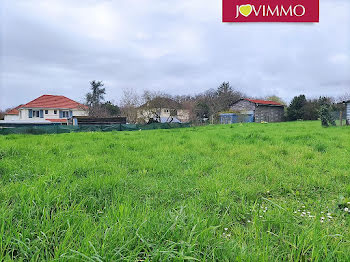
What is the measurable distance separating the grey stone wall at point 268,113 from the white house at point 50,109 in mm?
31600

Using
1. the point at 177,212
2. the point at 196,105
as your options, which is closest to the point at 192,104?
the point at 196,105

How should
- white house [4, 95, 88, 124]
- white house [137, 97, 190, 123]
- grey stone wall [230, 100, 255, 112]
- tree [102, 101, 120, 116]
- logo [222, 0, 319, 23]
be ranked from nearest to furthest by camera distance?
logo [222, 0, 319, 23], white house [137, 97, 190, 123], tree [102, 101, 120, 116], white house [4, 95, 88, 124], grey stone wall [230, 100, 255, 112]

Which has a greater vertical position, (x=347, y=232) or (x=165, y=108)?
(x=165, y=108)

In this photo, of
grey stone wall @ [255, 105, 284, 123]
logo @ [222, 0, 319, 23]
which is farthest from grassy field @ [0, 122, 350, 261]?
grey stone wall @ [255, 105, 284, 123]

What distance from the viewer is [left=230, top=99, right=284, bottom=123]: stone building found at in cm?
3709

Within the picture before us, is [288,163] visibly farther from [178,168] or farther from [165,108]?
[165,108]

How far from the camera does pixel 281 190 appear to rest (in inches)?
103

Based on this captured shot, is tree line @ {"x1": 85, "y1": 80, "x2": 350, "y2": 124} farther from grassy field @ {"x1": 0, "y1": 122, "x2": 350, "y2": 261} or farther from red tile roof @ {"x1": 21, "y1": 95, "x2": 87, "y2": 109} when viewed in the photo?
grassy field @ {"x1": 0, "y1": 122, "x2": 350, "y2": 261}

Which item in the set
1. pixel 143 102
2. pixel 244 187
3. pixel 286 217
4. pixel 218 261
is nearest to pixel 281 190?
pixel 244 187

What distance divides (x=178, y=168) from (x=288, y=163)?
6.89 feet

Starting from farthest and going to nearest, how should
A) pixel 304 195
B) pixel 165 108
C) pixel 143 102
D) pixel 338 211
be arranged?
pixel 165 108, pixel 143 102, pixel 304 195, pixel 338 211

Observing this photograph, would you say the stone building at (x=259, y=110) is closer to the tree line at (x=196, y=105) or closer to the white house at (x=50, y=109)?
the tree line at (x=196, y=105)

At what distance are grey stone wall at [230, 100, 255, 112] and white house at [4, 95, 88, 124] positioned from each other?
28.7 metres

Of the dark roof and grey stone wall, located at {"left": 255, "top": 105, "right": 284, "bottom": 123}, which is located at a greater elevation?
the dark roof
